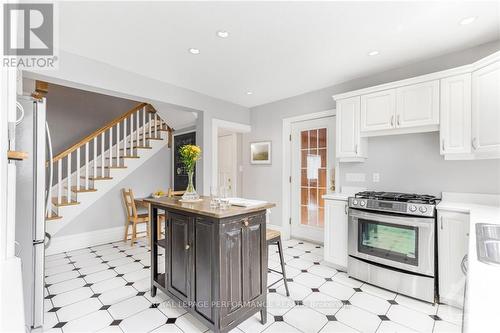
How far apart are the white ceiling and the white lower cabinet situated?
184cm

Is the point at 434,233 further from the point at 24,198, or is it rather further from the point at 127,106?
the point at 127,106

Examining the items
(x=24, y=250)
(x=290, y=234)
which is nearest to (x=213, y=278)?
(x=24, y=250)

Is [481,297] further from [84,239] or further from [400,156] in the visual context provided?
[84,239]

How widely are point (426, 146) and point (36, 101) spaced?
3.95 m

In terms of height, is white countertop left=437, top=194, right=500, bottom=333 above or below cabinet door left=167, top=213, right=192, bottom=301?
above

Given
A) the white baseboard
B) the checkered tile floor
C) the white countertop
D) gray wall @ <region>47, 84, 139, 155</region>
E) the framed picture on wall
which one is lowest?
the checkered tile floor

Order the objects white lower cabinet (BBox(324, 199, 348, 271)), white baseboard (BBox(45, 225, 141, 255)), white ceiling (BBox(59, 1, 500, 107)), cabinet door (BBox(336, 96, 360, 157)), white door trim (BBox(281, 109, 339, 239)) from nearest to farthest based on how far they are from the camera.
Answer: white ceiling (BBox(59, 1, 500, 107))
white lower cabinet (BBox(324, 199, 348, 271))
cabinet door (BBox(336, 96, 360, 157))
white baseboard (BBox(45, 225, 141, 255))
white door trim (BBox(281, 109, 339, 239))

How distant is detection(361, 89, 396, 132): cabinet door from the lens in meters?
2.82

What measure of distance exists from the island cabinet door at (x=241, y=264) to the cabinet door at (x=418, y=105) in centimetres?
208

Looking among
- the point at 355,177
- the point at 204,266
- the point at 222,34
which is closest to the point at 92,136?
the point at 222,34

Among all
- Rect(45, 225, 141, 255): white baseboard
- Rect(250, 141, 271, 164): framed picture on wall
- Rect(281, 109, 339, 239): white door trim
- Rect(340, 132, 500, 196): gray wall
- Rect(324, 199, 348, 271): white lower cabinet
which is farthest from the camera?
Rect(250, 141, 271, 164): framed picture on wall

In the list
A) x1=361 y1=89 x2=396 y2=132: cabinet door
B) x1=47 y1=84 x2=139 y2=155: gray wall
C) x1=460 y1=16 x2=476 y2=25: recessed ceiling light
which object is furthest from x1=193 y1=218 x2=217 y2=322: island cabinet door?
x1=47 y1=84 x2=139 y2=155: gray wall

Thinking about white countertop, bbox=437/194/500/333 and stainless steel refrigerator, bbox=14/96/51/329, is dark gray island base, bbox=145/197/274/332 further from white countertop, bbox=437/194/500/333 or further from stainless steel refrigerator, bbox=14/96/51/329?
white countertop, bbox=437/194/500/333

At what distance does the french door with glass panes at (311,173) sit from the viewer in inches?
155
